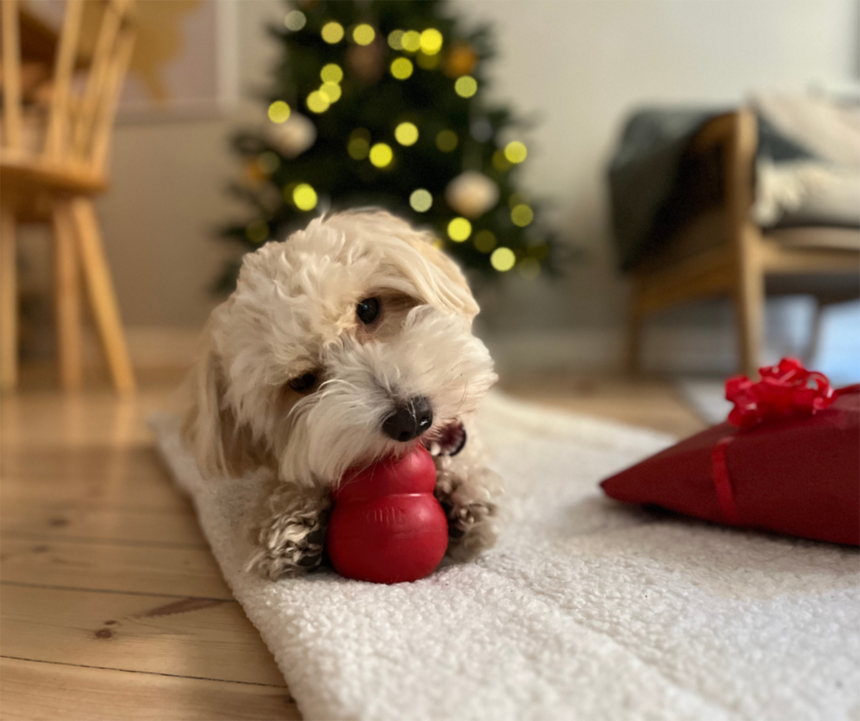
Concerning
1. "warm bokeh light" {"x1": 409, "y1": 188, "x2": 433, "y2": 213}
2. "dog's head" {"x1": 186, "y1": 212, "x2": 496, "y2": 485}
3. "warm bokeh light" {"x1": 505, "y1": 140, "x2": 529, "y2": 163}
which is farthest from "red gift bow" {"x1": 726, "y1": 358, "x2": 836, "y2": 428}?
"warm bokeh light" {"x1": 505, "y1": 140, "x2": 529, "y2": 163}

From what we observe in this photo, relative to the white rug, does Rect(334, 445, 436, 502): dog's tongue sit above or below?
above

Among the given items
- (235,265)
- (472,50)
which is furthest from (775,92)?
(235,265)

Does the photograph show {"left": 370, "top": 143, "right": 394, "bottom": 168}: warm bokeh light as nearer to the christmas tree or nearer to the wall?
the christmas tree

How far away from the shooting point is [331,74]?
287cm

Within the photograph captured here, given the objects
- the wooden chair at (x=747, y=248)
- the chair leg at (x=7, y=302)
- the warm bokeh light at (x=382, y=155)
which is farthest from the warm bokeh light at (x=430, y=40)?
the chair leg at (x=7, y=302)

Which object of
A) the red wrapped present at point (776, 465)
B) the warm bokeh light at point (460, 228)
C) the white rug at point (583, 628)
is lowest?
the white rug at point (583, 628)

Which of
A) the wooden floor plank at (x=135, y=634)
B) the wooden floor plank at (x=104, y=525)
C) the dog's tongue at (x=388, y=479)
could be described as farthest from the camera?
the wooden floor plank at (x=104, y=525)

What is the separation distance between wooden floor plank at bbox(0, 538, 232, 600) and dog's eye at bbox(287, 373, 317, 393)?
287 mm

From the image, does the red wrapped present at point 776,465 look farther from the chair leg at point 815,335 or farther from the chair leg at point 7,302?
the chair leg at point 7,302

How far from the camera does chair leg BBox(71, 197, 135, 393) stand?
276 centimetres

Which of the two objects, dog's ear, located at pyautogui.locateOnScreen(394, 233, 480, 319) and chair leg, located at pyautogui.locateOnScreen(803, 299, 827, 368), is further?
chair leg, located at pyautogui.locateOnScreen(803, 299, 827, 368)

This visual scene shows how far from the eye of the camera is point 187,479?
1.32 metres

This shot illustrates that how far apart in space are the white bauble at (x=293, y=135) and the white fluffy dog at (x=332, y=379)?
201 cm

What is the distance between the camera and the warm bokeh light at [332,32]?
9.39ft
